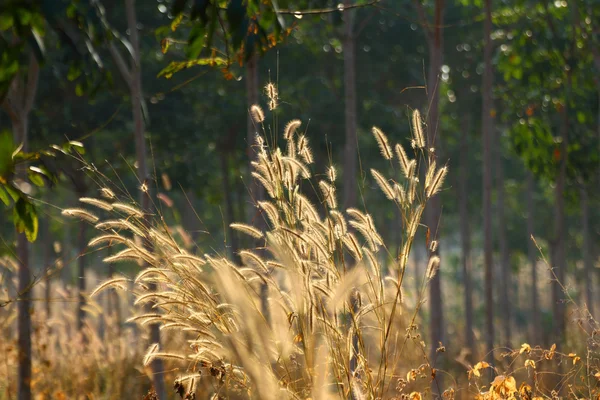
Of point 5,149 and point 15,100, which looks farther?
point 15,100

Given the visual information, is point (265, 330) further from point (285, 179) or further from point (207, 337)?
point (285, 179)

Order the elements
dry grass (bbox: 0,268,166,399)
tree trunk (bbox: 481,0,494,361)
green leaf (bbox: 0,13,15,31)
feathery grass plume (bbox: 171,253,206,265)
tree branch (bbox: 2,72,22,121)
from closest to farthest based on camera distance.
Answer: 1. green leaf (bbox: 0,13,15,31)
2. feathery grass plume (bbox: 171,253,206,265)
3. tree branch (bbox: 2,72,22,121)
4. dry grass (bbox: 0,268,166,399)
5. tree trunk (bbox: 481,0,494,361)

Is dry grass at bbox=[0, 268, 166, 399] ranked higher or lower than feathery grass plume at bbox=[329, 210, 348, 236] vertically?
lower

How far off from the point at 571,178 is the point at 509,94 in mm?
1566

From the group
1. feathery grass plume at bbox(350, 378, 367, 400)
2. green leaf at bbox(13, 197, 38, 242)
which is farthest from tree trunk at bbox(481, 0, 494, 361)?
green leaf at bbox(13, 197, 38, 242)

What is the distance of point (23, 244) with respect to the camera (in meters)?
7.96

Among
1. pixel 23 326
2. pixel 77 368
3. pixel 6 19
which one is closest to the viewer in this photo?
pixel 6 19

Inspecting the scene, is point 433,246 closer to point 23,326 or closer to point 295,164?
point 295,164

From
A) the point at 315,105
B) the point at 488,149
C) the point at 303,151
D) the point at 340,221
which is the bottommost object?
the point at 340,221

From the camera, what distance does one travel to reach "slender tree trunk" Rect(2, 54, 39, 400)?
7680mm

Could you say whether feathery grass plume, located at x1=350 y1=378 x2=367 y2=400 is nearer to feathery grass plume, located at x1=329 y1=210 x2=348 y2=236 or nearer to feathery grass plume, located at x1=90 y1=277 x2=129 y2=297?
feathery grass plume, located at x1=329 y1=210 x2=348 y2=236

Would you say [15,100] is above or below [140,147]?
above

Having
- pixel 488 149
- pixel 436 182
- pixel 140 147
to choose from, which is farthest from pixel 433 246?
pixel 488 149

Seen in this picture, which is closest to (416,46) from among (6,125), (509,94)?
(509,94)
